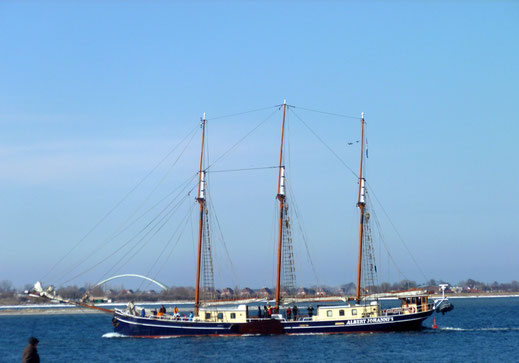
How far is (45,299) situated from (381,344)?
35475 mm

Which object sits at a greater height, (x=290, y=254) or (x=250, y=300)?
(x=290, y=254)

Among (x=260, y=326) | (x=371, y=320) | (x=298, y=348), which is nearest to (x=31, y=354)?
(x=298, y=348)

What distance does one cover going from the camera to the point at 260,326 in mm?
70438

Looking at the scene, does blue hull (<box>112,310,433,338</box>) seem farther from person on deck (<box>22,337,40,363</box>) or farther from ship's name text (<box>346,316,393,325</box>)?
person on deck (<box>22,337,40,363</box>)

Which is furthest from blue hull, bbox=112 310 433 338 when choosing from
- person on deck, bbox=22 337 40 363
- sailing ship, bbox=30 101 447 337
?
person on deck, bbox=22 337 40 363

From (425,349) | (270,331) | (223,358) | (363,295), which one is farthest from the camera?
(363,295)

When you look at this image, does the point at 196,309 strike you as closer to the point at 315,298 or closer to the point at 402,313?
the point at 315,298

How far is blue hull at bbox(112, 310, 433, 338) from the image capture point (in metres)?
69.9

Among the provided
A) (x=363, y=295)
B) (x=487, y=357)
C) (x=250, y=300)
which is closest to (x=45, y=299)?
(x=250, y=300)

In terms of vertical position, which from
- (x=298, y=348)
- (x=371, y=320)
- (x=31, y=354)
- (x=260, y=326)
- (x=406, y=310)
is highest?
(x=31, y=354)

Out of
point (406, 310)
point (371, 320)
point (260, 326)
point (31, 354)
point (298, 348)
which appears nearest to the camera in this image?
point (31, 354)

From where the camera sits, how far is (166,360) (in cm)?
5578

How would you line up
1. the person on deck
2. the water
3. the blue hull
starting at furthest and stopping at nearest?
the blue hull, the water, the person on deck

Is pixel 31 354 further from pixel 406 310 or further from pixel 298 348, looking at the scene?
pixel 406 310
